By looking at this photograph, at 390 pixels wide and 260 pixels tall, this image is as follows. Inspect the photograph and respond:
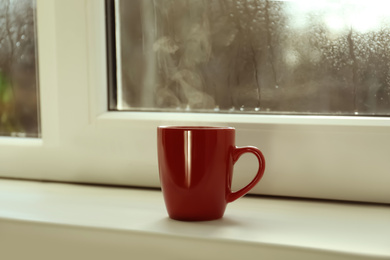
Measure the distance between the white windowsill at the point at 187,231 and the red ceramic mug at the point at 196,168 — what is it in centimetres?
2

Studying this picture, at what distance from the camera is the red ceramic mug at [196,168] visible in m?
0.61

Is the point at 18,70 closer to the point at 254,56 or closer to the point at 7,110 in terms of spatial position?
the point at 7,110

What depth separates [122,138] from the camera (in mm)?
870

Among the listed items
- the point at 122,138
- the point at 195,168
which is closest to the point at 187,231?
the point at 195,168

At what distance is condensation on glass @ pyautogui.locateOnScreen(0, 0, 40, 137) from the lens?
1003 mm

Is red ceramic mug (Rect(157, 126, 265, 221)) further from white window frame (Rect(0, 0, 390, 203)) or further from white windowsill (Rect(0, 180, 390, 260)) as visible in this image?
white window frame (Rect(0, 0, 390, 203))

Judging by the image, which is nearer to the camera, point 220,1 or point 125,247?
point 125,247

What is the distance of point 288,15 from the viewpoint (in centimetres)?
80

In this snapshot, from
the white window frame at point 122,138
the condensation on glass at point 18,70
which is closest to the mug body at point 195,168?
the white window frame at point 122,138

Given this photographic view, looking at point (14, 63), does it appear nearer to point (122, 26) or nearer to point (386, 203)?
point (122, 26)

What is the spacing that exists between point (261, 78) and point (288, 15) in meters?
0.11

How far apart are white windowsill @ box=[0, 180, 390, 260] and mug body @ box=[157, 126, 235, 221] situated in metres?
0.02

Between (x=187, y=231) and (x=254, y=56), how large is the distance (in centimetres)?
36

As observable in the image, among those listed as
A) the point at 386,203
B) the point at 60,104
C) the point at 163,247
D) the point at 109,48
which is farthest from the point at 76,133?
the point at 386,203
